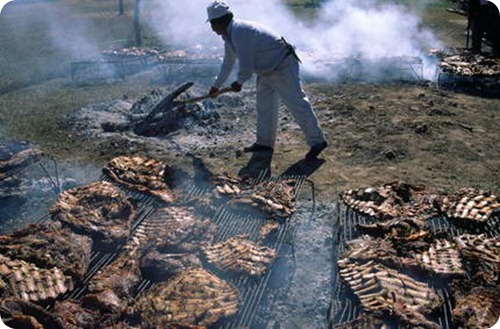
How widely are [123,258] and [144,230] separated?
0.70 meters

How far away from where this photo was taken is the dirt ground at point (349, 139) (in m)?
8.26

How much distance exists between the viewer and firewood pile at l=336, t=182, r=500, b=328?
15.3 ft

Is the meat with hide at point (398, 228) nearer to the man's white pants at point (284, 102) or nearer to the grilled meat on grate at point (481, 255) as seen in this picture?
the grilled meat on grate at point (481, 255)

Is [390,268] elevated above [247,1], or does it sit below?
below

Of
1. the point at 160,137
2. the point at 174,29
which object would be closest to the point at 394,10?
the point at 174,29

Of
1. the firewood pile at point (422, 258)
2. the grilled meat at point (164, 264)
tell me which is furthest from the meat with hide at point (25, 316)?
the firewood pile at point (422, 258)

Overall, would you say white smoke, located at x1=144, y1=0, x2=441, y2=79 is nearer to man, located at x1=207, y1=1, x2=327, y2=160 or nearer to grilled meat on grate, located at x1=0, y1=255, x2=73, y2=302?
man, located at x1=207, y1=1, x2=327, y2=160

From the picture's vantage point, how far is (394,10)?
77.7 feet

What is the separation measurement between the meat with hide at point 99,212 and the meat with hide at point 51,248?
18cm

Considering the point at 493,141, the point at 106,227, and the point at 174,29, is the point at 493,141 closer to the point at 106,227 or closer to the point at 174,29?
the point at 106,227

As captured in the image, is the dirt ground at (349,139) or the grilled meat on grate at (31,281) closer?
the grilled meat on grate at (31,281)

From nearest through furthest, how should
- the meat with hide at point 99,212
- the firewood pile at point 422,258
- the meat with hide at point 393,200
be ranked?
1. the firewood pile at point 422,258
2. the meat with hide at point 99,212
3. the meat with hide at point 393,200

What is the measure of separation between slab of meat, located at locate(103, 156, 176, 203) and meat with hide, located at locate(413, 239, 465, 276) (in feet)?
11.8

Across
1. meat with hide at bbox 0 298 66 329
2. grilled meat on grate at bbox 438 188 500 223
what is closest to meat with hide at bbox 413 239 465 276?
grilled meat on grate at bbox 438 188 500 223
